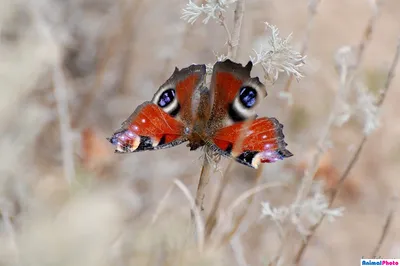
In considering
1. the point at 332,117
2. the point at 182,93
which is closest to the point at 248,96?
the point at 182,93

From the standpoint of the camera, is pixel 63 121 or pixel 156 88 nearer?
pixel 63 121

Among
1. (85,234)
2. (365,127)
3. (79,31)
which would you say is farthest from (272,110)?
(85,234)

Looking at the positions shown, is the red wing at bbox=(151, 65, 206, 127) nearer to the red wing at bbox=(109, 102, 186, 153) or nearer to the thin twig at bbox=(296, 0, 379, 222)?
the red wing at bbox=(109, 102, 186, 153)

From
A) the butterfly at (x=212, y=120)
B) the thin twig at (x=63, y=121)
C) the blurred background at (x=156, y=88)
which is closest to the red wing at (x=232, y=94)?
the butterfly at (x=212, y=120)

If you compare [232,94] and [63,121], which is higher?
[63,121]

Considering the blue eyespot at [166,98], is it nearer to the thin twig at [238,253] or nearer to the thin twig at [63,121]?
the thin twig at [63,121]

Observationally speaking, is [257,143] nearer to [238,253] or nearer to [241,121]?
[241,121]

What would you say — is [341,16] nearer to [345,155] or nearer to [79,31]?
[345,155]
